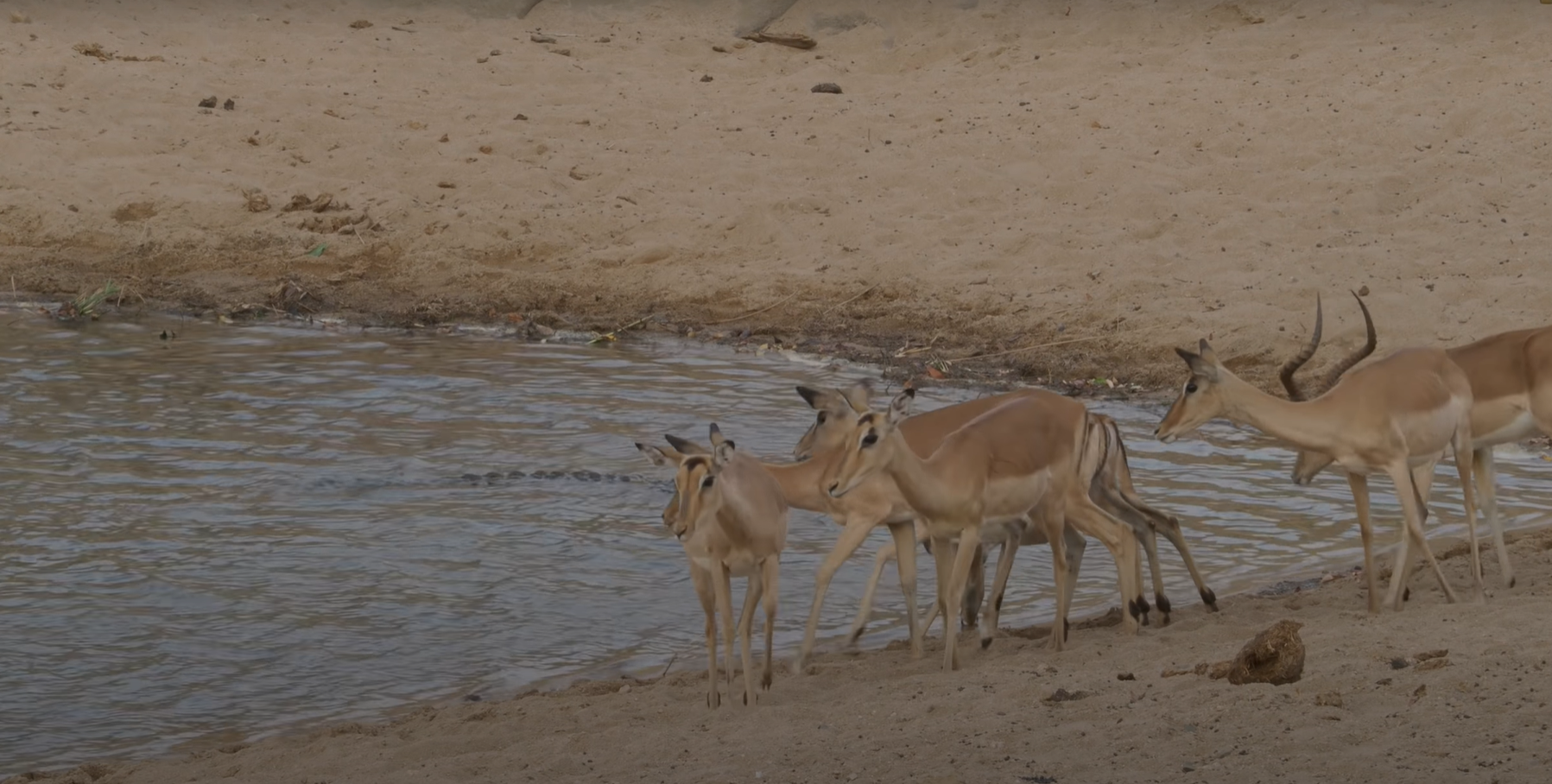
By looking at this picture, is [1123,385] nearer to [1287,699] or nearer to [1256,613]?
[1256,613]

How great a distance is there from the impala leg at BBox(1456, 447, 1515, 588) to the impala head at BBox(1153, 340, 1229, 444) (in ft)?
3.39

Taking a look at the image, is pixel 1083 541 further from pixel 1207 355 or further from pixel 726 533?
pixel 726 533

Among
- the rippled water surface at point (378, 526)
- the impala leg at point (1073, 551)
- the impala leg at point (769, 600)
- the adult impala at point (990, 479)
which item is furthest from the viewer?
the impala leg at point (1073, 551)

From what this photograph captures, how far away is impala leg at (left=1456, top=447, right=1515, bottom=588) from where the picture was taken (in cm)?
669

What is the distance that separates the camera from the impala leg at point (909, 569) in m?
6.45

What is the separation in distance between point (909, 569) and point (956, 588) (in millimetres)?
502

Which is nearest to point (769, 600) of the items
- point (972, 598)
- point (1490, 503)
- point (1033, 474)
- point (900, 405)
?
point (900, 405)

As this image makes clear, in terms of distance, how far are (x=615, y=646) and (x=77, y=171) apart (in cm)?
966

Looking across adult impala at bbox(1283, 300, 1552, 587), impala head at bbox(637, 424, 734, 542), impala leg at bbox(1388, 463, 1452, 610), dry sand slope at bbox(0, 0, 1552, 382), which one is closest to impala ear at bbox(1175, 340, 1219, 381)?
adult impala at bbox(1283, 300, 1552, 587)

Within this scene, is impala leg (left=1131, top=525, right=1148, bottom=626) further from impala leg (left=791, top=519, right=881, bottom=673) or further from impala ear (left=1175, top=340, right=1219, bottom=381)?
impala leg (left=791, top=519, right=881, bottom=673)

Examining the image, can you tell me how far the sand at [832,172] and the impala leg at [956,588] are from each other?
73 centimetres

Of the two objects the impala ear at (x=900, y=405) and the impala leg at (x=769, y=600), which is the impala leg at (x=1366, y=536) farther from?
the impala leg at (x=769, y=600)

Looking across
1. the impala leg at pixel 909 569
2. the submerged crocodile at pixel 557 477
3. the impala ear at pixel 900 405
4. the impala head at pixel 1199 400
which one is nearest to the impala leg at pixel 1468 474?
the impala head at pixel 1199 400


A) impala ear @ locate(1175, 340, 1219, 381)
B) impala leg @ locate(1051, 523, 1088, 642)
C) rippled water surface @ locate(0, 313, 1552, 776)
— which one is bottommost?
rippled water surface @ locate(0, 313, 1552, 776)
